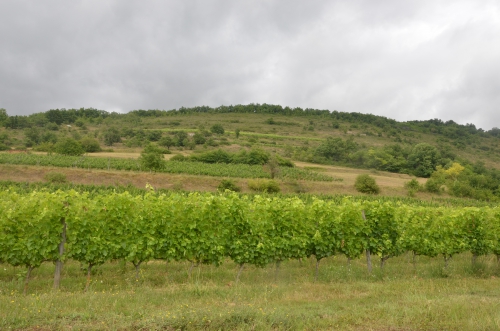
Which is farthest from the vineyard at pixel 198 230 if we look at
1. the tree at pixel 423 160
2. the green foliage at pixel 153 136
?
the green foliage at pixel 153 136

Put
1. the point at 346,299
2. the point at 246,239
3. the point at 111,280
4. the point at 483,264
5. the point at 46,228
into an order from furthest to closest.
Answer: the point at 483,264, the point at 246,239, the point at 111,280, the point at 46,228, the point at 346,299

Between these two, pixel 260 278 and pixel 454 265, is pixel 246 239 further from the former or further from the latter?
pixel 454 265

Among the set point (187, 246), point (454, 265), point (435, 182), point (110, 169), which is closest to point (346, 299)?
point (187, 246)

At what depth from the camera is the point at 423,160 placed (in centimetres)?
7731

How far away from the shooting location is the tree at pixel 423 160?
7550cm

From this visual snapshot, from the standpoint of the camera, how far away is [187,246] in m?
9.35

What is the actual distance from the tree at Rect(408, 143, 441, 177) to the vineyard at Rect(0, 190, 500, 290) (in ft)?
228

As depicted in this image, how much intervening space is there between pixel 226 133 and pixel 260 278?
93.7 meters

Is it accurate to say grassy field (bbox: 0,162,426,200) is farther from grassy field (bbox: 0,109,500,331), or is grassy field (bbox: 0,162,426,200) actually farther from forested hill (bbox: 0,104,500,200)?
grassy field (bbox: 0,109,500,331)

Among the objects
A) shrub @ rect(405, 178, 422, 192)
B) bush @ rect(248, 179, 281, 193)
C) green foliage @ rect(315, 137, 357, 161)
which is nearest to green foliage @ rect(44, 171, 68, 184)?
bush @ rect(248, 179, 281, 193)

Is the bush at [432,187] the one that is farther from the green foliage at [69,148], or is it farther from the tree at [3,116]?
the tree at [3,116]

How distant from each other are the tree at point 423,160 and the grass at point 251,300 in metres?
71.1

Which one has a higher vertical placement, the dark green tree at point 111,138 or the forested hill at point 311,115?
the forested hill at point 311,115

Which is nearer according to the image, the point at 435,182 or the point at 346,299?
the point at 346,299
